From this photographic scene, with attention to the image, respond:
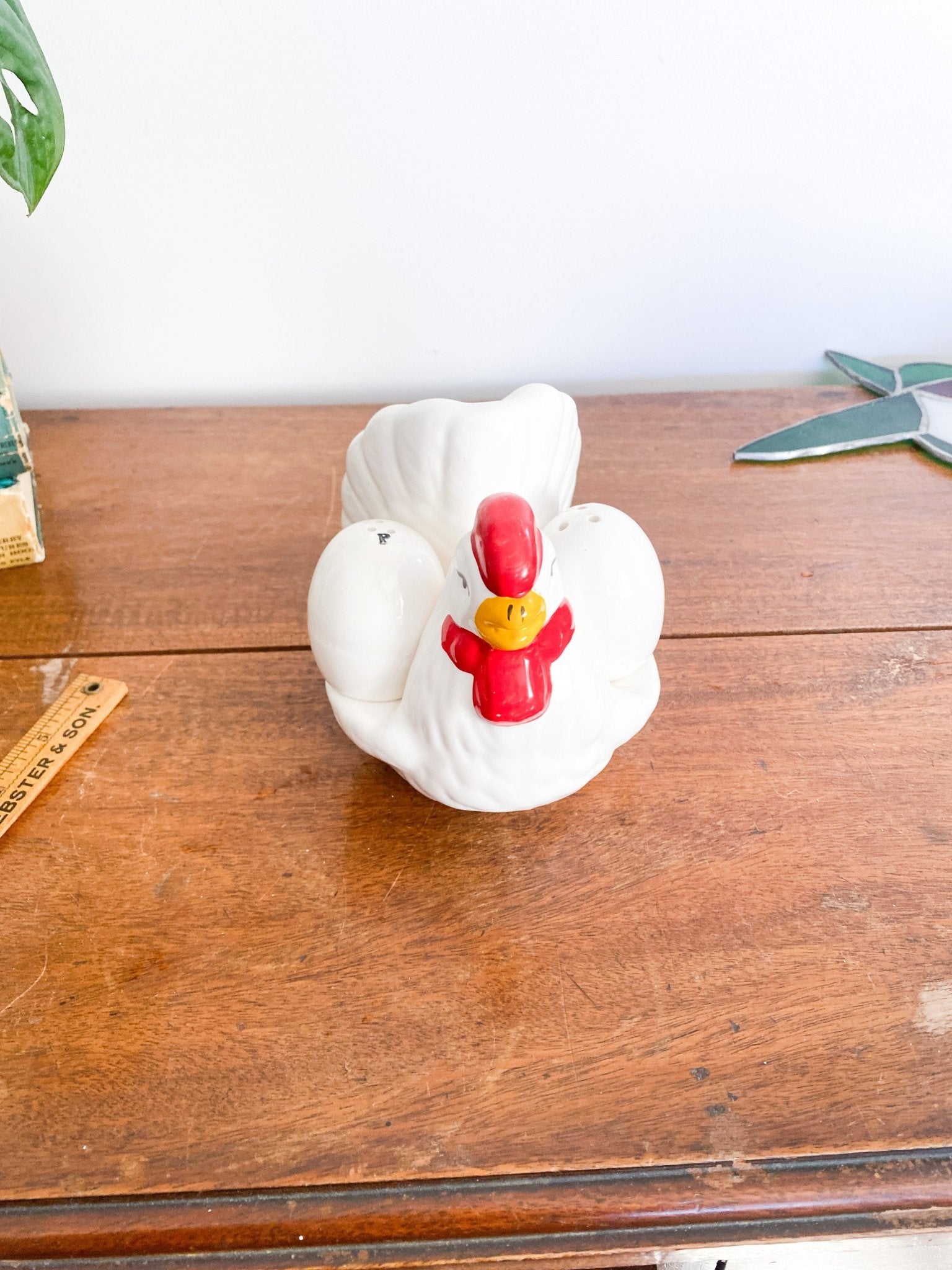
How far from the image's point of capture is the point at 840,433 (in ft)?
3.26

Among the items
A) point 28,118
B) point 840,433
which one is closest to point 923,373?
point 840,433

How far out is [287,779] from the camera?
67 centimetres

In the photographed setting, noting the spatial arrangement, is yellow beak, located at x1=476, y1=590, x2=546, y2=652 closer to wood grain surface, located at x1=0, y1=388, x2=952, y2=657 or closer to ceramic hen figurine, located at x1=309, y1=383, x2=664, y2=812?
ceramic hen figurine, located at x1=309, y1=383, x2=664, y2=812

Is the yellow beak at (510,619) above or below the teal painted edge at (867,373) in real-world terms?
above

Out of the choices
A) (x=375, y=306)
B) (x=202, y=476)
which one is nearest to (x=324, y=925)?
(x=202, y=476)

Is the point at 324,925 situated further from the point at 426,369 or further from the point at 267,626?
the point at 426,369

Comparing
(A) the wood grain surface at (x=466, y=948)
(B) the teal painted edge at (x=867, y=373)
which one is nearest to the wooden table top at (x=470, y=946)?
(A) the wood grain surface at (x=466, y=948)

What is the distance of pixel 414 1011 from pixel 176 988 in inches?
5.3

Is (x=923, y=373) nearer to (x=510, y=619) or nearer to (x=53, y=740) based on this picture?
(x=510, y=619)

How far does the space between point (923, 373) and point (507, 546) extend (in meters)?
0.80

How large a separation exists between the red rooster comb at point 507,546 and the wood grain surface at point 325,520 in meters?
0.32

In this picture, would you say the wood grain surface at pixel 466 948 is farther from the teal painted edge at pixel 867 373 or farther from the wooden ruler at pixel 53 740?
the teal painted edge at pixel 867 373

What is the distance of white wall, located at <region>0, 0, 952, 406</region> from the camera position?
0.88 metres

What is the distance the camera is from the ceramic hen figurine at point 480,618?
52 cm
